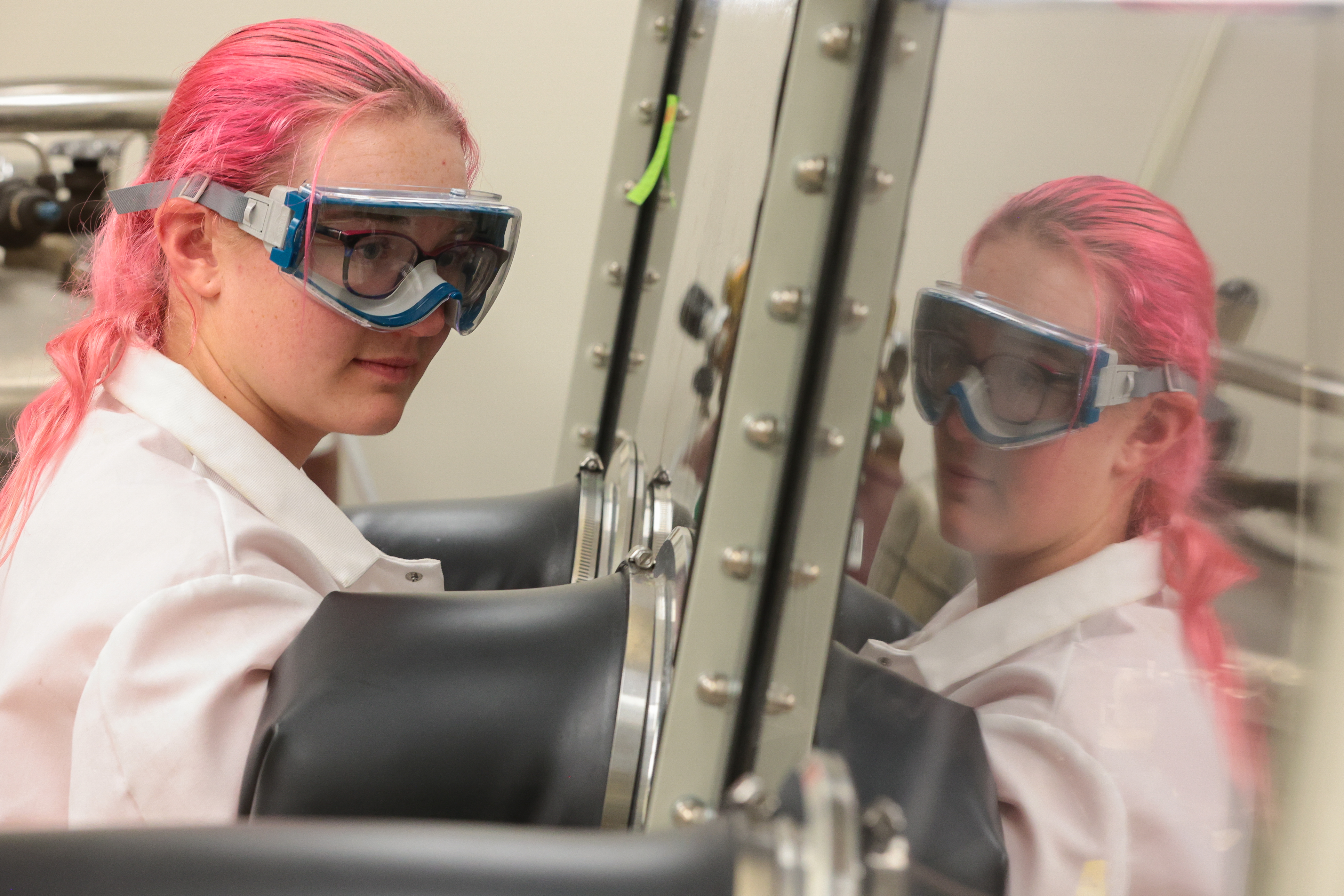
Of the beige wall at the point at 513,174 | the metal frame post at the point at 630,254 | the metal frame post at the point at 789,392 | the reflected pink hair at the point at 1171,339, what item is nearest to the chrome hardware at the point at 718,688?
the metal frame post at the point at 789,392

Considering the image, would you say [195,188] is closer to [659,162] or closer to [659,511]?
[659,511]

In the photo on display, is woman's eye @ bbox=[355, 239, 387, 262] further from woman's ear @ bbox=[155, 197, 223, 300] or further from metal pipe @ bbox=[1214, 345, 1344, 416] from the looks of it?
metal pipe @ bbox=[1214, 345, 1344, 416]

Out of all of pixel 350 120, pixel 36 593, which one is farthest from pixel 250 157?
pixel 36 593

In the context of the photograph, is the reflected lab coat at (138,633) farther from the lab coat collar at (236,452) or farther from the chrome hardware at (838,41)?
the chrome hardware at (838,41)

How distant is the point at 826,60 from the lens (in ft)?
1.40

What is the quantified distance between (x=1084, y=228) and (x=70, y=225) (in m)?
1.17

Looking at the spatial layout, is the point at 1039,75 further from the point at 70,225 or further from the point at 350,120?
the point at 70,225

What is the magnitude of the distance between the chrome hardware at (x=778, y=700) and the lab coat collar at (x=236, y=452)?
0.76ft

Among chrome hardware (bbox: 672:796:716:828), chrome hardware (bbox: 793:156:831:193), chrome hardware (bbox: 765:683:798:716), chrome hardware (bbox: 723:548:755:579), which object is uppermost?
chrome hardware (bbox: 793:156:831:193)

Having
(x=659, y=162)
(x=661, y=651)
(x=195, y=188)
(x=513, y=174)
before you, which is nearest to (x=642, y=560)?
(x=661, y=651)

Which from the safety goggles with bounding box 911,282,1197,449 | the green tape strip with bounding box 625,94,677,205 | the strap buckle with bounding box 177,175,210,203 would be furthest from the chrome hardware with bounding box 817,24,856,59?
the green tape strip with bounding box 625,94,677,205

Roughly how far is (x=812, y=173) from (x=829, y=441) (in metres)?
0.10

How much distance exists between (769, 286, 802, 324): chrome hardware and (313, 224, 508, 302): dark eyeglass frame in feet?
0.67

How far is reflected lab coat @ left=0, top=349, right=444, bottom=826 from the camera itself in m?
0.43
